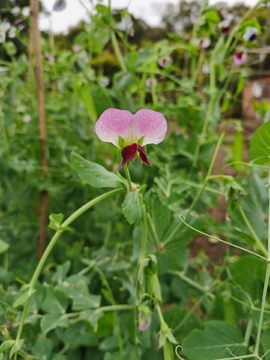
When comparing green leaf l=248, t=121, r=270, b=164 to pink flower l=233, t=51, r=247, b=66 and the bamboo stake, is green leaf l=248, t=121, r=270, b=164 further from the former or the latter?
the bamboo stake

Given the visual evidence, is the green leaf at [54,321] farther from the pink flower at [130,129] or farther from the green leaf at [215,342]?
the pink flower at [130,129]

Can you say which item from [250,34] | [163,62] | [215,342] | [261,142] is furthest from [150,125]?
[163,62]

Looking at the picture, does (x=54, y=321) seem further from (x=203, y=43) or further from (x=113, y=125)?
(x=203, y=43)

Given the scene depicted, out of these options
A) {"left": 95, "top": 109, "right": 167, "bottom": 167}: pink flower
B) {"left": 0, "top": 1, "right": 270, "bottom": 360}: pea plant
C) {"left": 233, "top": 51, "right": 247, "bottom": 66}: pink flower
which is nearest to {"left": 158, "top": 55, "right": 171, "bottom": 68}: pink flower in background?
{"left": 0, "top": 1, "right": 270, "bottom": 360}: pea plant

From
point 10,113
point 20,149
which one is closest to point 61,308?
point 20,149

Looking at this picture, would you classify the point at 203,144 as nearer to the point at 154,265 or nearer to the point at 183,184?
the point at 183,184
